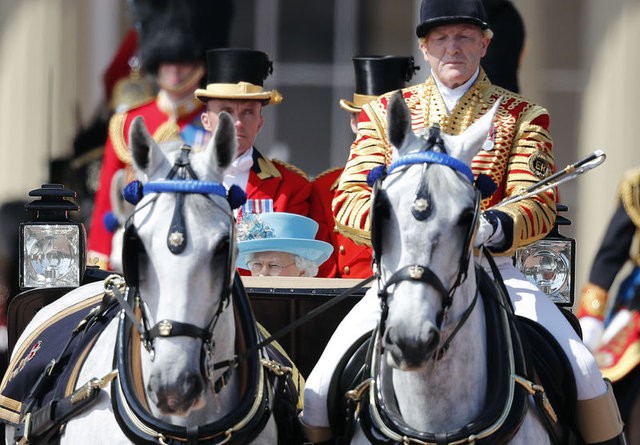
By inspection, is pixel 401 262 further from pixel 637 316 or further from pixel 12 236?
pixel 12 236

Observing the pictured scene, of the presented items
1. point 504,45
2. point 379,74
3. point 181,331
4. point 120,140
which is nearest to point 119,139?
point 120,140

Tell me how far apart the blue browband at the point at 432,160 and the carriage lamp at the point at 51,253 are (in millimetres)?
1919

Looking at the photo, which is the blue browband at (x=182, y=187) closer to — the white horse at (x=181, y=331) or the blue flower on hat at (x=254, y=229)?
the white horse at (x=181, y=331)

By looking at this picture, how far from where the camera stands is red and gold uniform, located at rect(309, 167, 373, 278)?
7734 millimetres

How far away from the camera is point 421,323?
17.0 ft

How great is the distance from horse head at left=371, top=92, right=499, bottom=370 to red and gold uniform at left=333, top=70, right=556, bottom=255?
59 centimetres

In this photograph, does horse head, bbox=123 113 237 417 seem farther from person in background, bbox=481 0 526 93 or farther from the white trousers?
person in background, bbox=481 0 526 93

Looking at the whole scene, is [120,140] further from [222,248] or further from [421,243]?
[421,243]

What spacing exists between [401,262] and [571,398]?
1027 millimetres

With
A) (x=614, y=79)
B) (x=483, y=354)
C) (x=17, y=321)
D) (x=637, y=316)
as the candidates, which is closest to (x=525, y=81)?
(x=614, y=79)

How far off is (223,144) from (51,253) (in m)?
1.64

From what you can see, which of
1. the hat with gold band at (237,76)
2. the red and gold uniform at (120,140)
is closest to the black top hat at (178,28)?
the red and gold uniform at (120,140)

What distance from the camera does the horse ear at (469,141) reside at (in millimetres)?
5547

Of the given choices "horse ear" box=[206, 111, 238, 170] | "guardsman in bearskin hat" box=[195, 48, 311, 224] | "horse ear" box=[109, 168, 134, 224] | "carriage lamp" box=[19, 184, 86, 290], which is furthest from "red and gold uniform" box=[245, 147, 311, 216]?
"horse ear" box=[109, 168, 134, 224]
